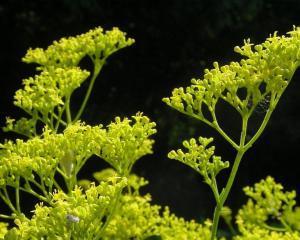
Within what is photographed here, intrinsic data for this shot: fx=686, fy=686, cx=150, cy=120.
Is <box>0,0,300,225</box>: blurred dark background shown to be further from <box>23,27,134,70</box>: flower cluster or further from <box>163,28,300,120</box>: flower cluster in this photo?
<box>163,28,300,120</box>: flower cluster

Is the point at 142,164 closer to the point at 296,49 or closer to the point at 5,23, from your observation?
the point at 5,23

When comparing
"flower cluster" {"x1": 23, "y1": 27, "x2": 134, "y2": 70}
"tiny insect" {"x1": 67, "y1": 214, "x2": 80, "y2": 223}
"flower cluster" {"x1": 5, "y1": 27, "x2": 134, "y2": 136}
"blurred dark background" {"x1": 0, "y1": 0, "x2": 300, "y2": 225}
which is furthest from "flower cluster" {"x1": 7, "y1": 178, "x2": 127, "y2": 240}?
"blurred dark background" {"x1": 0, "y1": 0, "x2": 300, "y2": 225}

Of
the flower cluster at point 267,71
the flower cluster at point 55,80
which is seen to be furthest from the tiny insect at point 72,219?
the flower cluster at point 55,80

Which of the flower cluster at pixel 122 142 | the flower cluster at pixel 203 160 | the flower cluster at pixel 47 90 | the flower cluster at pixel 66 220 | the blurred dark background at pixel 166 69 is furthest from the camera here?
the blurred dark background at pixel 166 69

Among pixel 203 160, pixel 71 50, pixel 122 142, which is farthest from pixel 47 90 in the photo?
pixel 203 160

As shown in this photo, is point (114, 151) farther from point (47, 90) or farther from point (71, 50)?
point (71, 50)

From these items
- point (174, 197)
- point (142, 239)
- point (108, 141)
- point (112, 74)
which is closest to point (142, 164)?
point (174, 197)

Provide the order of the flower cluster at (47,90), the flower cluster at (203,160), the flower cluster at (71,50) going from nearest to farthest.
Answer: the flower cluster at (203,160)
the flower cluster at (47,90)
the flower cluster at (71,50)

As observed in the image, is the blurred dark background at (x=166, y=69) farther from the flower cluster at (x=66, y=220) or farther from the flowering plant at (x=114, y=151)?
the flower cluster at (x=66, y=220)
